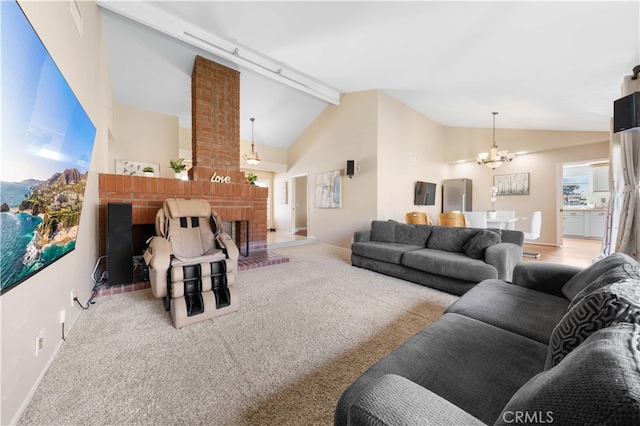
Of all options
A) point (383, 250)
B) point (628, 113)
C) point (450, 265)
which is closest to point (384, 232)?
point (383, 250)

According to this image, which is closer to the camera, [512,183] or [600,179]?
[512,183]

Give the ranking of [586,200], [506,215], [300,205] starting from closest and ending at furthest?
[506,215] → [586,200] → [300,205]

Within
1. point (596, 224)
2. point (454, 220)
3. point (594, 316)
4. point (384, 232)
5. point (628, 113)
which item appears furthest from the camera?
point (596, 224)

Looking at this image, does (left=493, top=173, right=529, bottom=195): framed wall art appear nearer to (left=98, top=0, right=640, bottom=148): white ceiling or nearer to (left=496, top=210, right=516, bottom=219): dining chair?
(left=496, top=210, right=516, bottom=219): dining chair

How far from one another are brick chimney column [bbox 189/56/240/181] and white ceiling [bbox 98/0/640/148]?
25 centimetres

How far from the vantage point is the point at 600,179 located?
672 centimetres

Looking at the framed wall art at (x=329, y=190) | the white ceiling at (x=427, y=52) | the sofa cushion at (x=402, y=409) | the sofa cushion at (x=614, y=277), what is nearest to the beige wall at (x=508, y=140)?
the white ceiling at (x=427, y=52)

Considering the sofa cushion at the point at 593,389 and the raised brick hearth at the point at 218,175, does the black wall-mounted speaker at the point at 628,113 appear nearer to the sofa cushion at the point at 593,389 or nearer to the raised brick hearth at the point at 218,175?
the sofa cushion at the point at 593,389

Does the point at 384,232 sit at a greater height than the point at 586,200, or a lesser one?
→ lesser

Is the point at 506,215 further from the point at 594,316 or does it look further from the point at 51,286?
the point at 51,286

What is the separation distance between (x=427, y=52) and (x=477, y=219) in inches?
127

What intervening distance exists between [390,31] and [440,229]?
2657mm

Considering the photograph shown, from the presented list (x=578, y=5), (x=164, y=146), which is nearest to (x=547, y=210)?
(x=578, y=5)

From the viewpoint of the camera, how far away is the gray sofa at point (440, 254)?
2492 millimetres
